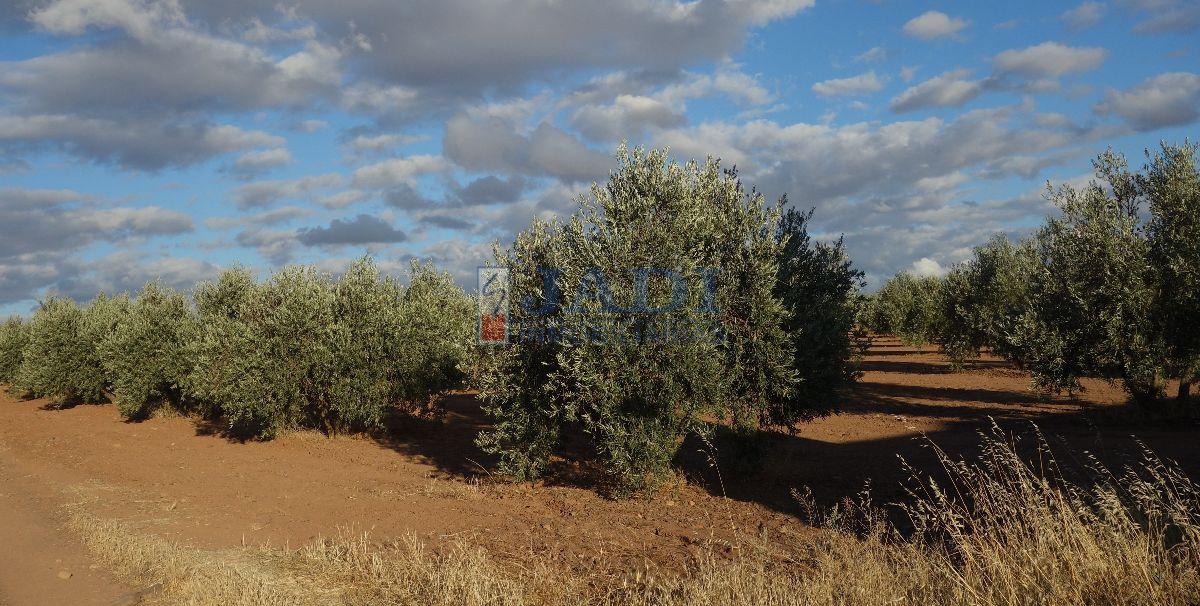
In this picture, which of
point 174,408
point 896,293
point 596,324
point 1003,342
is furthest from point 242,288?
point 896,293

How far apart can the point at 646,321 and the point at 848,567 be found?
19.8 ft

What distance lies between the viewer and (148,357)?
88.3 feet

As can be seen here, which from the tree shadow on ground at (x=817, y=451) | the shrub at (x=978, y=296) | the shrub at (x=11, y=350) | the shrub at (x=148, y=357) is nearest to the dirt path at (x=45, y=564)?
the tree shadow on ground at (x=817, y=451)

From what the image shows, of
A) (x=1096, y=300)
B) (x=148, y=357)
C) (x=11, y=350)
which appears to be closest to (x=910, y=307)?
(x=1096, y=300)

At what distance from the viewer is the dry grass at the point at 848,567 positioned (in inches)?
231

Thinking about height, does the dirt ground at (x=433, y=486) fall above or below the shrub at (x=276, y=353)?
below

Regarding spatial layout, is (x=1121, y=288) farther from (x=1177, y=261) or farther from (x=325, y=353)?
(x=325, y=353)

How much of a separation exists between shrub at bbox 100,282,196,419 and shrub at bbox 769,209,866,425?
21.9 metres

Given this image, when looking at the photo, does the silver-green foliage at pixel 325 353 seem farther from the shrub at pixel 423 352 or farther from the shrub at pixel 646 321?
the shrub at pixel 646 321

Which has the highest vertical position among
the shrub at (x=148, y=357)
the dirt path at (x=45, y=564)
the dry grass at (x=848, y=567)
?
the shrub at (x=148, y=357)

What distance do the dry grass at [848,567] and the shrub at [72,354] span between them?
960 inches

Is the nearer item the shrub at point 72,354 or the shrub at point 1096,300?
the shrub at point 1096,300

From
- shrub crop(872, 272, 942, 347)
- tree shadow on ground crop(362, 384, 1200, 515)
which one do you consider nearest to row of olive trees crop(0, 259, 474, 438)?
tree shadow on ground crop(362, 384, 1200, 515)

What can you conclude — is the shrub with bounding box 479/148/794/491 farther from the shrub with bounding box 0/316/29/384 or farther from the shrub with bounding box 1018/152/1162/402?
the shrub with bounding box 0/316/29/384
